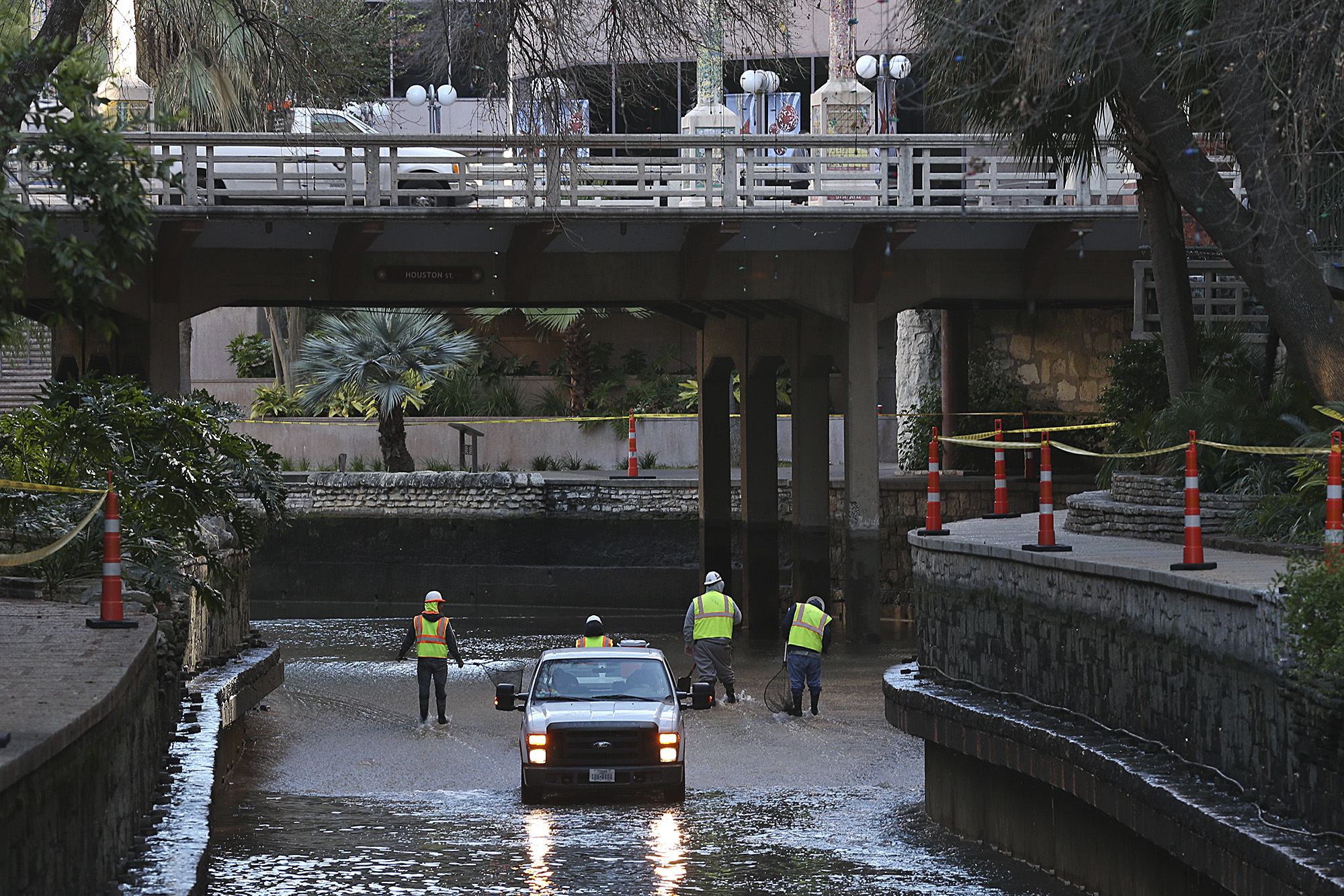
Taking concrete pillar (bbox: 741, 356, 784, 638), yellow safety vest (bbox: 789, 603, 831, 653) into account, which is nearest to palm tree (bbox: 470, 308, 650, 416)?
concrete pillar (bbox: 741, 356, 784, 638)

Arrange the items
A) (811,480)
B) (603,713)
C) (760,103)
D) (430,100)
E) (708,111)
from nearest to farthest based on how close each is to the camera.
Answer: (603,713) < (811,480) < (708,111) < (430,100) < (760,103)

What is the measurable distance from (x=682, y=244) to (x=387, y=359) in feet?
39.0

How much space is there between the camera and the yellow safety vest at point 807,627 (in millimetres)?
19016

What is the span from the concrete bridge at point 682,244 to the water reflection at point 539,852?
11231 mm

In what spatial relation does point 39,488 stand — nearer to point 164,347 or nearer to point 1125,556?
point 1125,556

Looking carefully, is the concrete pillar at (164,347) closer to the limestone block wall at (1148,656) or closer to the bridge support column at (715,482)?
the bridge support column at (715,482)

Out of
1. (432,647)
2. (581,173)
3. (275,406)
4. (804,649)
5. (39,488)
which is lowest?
(804,649)

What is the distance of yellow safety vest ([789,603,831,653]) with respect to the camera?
1902cm

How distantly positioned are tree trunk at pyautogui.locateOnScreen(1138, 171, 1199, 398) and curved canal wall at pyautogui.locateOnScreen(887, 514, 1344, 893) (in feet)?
6.97

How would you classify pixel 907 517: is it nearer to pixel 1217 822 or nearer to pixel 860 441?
pixel 860 441

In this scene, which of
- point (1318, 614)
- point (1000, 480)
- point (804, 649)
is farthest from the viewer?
point (804, 649)

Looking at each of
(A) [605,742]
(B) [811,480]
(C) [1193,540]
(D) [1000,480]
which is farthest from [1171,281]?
(B) [811,480]

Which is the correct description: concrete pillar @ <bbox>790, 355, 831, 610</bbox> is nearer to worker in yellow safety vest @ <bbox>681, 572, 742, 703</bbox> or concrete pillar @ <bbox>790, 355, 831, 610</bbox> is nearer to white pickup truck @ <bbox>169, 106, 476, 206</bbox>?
white pickup truck @ <bbox>169, 106, 476, 206</bbox>

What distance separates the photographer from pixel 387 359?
121 ft
